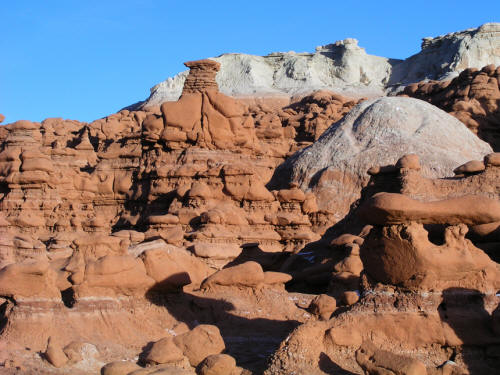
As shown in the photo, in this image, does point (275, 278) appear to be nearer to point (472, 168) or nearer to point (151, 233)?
point (151, 233)

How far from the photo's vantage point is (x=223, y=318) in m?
14.6

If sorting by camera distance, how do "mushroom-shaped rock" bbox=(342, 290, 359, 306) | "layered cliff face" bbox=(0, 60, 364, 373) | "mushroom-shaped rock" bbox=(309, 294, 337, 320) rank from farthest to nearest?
"mushroom-shaped rock" bbox=(309, 294, 337, 320) < "mushroom-shaped rock" bbox=(342, 290, 359, 306) < "layered cliff face" bbox=(0, 60, 364, 373)

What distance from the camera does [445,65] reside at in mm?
78438

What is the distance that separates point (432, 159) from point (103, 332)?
76.1ft

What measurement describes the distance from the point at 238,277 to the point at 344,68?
254 feet

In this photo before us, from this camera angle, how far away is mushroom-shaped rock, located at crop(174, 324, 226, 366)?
11.3 meters

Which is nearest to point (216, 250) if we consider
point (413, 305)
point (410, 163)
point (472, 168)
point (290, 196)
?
point (290, 196)

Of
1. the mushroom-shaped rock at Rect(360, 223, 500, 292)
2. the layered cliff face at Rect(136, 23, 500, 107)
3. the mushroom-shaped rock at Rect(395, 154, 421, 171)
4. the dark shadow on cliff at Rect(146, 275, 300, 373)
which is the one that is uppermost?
the layered cliff face at Rect(136, 23, 500, 107)

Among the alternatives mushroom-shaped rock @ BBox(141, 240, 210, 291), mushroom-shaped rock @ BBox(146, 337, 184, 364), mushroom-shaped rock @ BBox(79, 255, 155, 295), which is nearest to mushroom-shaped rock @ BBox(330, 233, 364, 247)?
mushroom-shaped rock @ BBox(141, 240, 210, 291)

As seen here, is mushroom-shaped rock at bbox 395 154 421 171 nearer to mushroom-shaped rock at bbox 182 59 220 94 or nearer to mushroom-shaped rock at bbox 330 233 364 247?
mushroom-shaped rock at bbox 330 233 364 247

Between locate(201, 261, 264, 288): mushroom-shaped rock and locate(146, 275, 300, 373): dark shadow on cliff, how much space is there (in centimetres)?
18

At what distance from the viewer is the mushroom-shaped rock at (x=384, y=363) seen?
9.45 m

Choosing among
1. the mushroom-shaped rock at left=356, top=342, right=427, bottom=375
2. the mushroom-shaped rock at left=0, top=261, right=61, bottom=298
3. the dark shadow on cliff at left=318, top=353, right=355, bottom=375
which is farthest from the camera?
the mushroom-shaped rock at left=0, top=261, right=61, bottom=298

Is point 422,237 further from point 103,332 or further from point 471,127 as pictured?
point 471,127
